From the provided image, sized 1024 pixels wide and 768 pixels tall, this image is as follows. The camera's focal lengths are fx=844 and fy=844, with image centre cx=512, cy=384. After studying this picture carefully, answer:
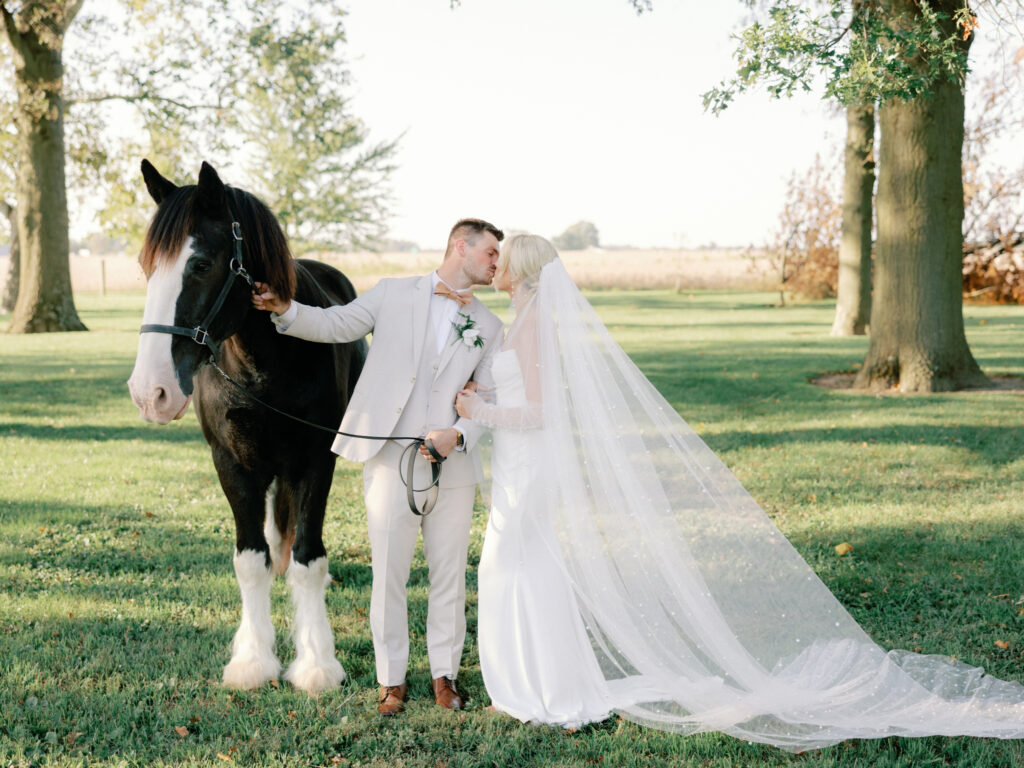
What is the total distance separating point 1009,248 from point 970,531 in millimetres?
28544

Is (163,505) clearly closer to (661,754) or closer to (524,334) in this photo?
(524,334)

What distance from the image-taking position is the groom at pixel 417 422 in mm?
4031

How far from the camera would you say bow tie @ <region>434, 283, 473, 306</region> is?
4082mm

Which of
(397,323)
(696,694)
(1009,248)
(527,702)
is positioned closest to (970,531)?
(696,694)

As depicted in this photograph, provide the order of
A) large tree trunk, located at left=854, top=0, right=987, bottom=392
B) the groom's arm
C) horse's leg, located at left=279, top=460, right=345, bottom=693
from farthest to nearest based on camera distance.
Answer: large tree trunk, located at left=854, top=0, right=987, bottom=392, horse's leg, located at left=279, top=460, right=345, bottom=693, the groom's arm

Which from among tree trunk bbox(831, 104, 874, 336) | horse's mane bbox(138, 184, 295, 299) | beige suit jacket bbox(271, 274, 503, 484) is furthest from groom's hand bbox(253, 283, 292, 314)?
tree trunk bbox(831, 104, 874, 336)

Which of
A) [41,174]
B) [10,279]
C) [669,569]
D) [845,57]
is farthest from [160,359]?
[10,279]

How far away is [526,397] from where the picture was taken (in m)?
4.07

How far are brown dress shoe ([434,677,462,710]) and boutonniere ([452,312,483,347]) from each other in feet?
5.34

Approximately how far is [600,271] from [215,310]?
4924 cm

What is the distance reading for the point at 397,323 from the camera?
4086mm

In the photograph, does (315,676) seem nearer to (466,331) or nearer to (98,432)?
(466,331)

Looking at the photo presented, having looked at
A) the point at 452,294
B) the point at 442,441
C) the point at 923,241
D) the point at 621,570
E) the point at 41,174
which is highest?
the point at 41,174

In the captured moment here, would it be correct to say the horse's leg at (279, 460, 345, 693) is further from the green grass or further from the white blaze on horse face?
the white blaze on horse face
